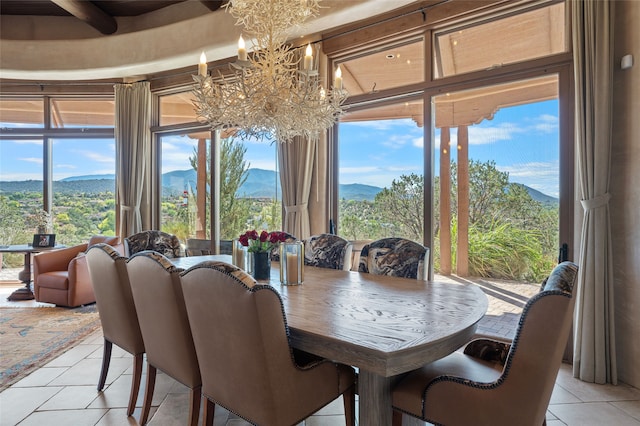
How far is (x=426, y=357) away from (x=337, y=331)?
13.4 inches

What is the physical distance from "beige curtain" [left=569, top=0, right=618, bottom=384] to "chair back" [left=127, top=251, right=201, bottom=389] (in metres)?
2.65

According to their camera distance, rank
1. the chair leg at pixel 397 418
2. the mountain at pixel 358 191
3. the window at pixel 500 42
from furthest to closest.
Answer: the mountain at pixel 358 191 → the window at pixel 500 42 → the chair leg at pixel 397 418

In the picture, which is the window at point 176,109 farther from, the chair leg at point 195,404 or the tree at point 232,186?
the chair leg at point 195,404

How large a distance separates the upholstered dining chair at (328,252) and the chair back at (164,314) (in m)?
1.48

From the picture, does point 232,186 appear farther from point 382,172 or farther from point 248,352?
point 248,352

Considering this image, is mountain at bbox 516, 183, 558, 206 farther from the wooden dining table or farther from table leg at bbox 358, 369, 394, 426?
table leg at bbox 358, 369, 394, 426

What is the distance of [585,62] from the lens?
8.46 ft

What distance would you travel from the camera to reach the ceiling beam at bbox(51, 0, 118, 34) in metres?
4.25

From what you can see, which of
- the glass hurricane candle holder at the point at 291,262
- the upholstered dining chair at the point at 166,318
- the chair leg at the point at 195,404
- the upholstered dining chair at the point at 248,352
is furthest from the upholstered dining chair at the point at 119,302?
the glass hurricane candle holder at the point at 291,262

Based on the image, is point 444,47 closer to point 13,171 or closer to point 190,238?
point 190,238

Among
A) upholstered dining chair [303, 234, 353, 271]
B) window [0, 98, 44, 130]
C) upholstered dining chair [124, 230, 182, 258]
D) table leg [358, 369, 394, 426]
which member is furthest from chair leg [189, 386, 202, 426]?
window [0, 98, 44, 130]

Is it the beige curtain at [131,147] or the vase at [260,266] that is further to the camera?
the beige curtain at [131,147]

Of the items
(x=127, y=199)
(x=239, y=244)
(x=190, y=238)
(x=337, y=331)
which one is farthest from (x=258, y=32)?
(x=127, y=199)

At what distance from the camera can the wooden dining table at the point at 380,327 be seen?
1247mm
